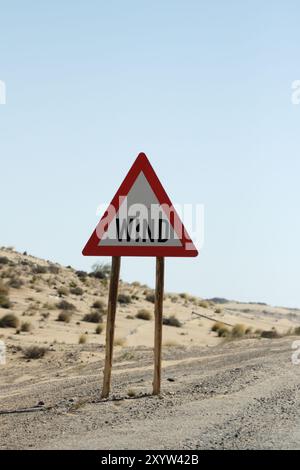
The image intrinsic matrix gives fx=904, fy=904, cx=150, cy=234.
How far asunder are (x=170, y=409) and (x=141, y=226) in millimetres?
2351

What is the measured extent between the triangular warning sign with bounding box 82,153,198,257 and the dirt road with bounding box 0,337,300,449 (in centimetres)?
188

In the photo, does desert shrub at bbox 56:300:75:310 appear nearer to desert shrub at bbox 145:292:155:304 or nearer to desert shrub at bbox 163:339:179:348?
desert shrub at bbox 145:292:155:304

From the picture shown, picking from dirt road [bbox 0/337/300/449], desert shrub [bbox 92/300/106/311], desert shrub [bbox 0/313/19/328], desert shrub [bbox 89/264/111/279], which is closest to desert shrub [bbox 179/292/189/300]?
desert shrub [bbox 89/264/111/279]

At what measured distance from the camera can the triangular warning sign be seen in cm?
1132

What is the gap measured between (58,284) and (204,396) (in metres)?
37.4

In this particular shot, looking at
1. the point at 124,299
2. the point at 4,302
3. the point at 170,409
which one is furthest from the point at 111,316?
the point at 124,299

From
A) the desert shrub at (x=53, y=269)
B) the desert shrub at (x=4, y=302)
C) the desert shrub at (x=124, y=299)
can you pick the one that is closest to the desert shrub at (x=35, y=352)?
the desert shrub at (x=4, y=302)

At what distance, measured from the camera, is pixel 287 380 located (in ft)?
42.2

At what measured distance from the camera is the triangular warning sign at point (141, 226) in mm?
11320

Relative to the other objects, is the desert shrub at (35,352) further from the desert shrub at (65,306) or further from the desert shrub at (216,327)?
the desert shrub at (216,327)

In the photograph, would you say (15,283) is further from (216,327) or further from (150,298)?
(216,327)

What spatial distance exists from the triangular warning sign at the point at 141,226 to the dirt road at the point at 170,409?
6.17 feet

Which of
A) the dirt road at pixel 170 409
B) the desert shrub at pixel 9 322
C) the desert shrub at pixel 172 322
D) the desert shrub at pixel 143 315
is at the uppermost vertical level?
the desert shrub at pixel 143 315

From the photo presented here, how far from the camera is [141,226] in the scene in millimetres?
11352
